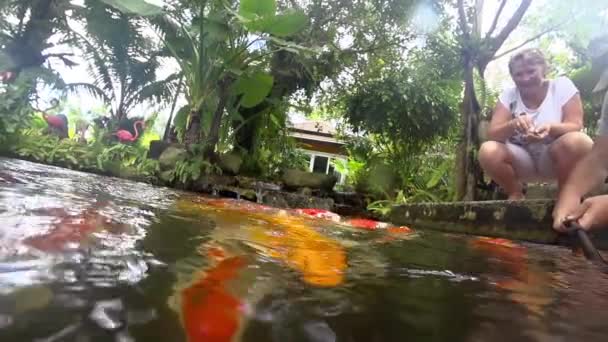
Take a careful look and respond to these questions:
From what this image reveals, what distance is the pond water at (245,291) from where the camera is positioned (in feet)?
1.69

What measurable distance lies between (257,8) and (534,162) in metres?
3.93

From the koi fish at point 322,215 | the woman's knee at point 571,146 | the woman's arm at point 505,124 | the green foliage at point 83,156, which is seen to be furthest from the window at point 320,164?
the woman's knee at point 571,146

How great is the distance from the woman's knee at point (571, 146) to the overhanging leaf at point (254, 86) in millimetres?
4470

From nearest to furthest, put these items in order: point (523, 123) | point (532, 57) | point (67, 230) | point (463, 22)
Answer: point (67, 230)
point (523, 123)
point (532, 57)
point (463, 22)

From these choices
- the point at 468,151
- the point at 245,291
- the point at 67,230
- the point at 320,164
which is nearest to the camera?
the point at 245,291

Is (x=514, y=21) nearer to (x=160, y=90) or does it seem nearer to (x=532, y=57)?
(x=532, y=57)

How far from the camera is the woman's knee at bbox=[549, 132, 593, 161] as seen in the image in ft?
7.51

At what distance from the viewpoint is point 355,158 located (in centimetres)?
945

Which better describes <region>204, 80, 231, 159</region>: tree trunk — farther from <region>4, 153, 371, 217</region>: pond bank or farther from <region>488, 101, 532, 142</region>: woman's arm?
<region>488, 101, 532, 142</region>: woman's arm

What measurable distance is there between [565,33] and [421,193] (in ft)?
11.4

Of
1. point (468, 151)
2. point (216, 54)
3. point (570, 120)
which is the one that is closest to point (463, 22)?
point (468, 151)

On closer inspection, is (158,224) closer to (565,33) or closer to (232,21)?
(232,21)

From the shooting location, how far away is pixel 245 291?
2.31 feet

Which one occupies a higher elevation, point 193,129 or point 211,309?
point 193,129
